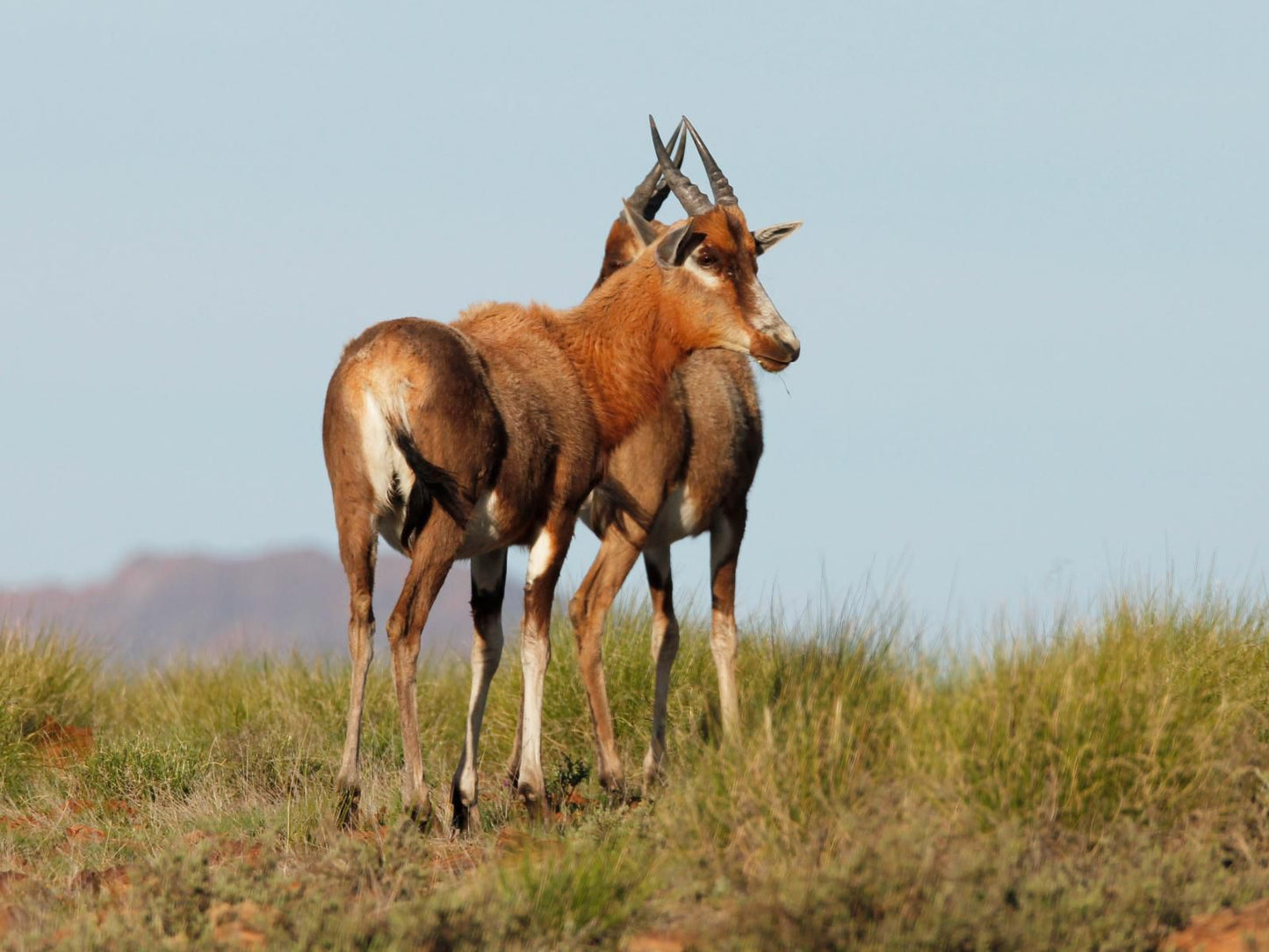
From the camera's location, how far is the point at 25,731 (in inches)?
505

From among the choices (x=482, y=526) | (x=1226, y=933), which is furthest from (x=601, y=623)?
(x=1226, y=933)

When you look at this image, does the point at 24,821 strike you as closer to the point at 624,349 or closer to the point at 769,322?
the point at 624,349

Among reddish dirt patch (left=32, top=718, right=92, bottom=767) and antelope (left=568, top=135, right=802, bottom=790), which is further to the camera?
reddish dirt patch (left=32, top=718, right=92, bottom=767)

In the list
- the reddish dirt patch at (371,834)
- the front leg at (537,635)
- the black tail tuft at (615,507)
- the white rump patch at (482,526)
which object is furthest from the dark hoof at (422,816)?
the black tail tuft at (615,507)

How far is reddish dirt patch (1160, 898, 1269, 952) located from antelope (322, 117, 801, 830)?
11.8 feet

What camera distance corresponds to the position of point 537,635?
8.64 metres

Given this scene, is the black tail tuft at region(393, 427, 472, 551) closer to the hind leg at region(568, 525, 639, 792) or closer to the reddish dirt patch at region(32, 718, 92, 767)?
the hind leg at region(568, 525, 639, 792)

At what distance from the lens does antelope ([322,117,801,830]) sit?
7.74m

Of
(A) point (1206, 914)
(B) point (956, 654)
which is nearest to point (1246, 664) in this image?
(B) point (956, 654)

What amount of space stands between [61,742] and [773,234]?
22.9 feet

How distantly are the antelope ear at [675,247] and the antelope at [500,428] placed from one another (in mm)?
12

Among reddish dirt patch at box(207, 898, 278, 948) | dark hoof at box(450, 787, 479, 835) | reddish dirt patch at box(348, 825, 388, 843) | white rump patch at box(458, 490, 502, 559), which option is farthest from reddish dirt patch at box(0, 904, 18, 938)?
white rump patch at box(458, 490, 502, 559)

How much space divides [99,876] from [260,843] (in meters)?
0.84

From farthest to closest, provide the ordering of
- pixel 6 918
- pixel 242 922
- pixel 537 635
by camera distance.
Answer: pixel 537 635 → pixel 6 918 → pixel 242 922
